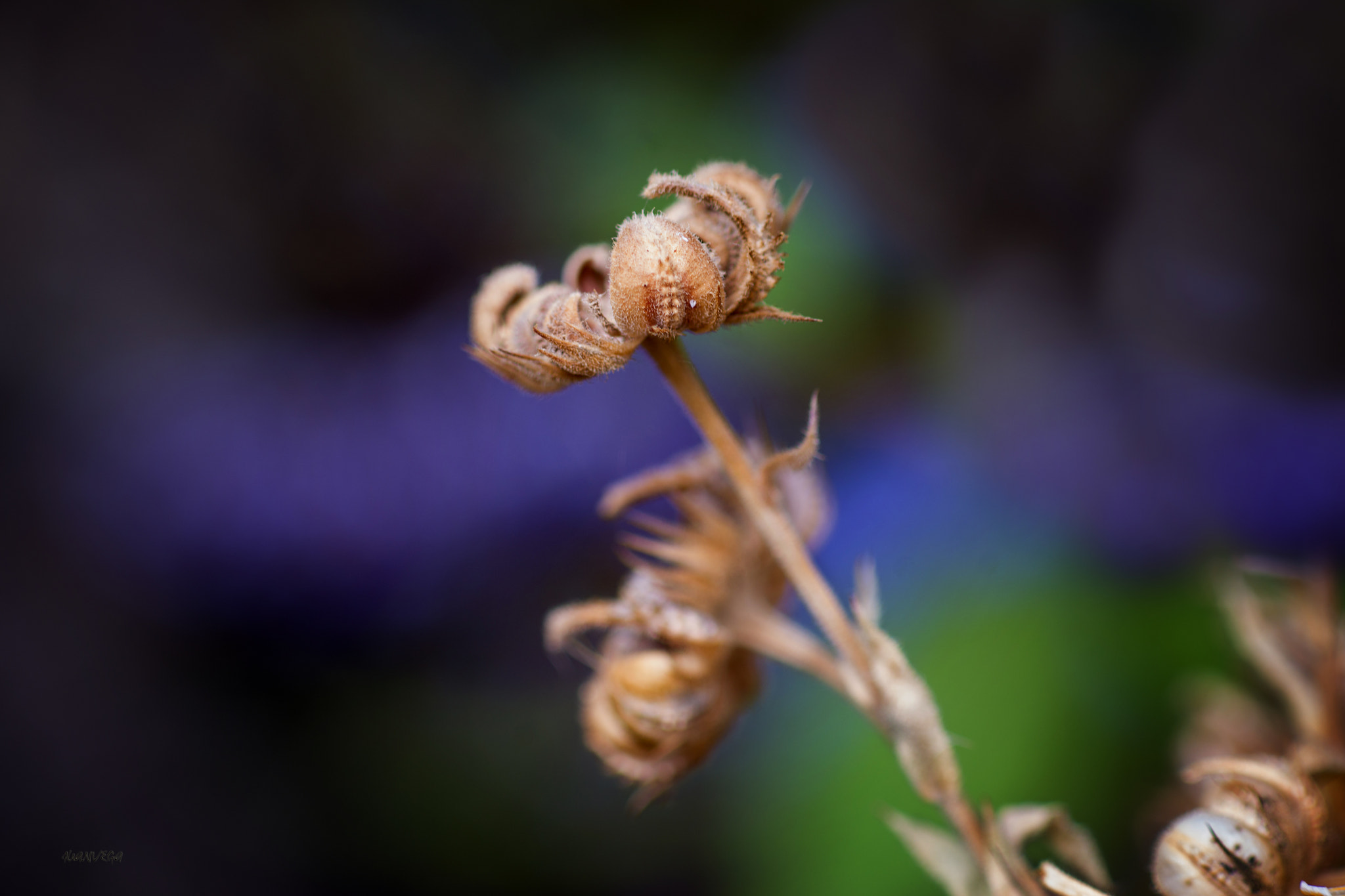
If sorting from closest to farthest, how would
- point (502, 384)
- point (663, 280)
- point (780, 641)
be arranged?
point (663, 280)
point (780, 641)
point (502, 384)

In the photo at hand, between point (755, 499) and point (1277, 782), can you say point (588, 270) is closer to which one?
point (755, 499)

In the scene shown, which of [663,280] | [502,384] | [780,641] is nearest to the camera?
[663,280]

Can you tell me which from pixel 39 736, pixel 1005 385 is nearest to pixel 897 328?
pixel 1005 385

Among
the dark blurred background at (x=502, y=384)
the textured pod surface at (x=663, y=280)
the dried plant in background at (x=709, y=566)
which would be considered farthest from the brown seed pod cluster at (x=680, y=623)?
the dark blurred background at (x=502, y=384)

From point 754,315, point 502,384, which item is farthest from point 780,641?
point 502,384

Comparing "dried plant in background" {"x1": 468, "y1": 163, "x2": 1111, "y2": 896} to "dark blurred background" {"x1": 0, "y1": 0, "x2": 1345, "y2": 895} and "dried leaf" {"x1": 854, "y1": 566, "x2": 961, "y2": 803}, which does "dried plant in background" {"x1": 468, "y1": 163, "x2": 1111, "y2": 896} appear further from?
"dark blurred background" {"x1": 0, "y1": 0, "x2": 1345, "y2": 895}

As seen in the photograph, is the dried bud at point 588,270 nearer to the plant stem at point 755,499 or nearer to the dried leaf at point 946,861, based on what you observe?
the plant stem at point 755,499

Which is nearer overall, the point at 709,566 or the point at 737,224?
the point at 737,224

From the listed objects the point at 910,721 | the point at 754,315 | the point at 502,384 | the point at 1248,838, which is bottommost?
the point at 1248,838

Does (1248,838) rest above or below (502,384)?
below

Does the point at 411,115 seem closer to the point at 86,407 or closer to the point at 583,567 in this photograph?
the point at 86,407
